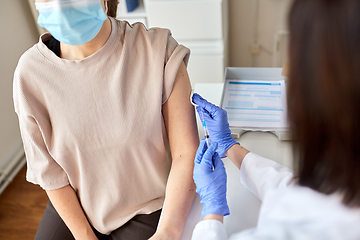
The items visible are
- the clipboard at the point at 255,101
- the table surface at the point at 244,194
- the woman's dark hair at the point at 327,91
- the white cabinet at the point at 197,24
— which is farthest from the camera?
the white cabinet at the point at 197,24

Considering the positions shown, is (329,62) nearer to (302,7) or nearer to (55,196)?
(302,7)

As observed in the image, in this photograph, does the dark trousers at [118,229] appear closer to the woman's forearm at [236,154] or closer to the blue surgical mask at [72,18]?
the woman's forearm at [236,154]

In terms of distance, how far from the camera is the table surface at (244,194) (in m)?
0.85

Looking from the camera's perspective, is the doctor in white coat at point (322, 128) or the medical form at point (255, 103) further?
the medical form at point (255, 103)

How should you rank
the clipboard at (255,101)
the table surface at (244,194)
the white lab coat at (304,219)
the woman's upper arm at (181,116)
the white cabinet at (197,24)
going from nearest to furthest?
the white lab coat at (304,219) → the table surface at (244,194) → the woman's upper arm at (181,116) → the clipboard at (255,101) → the white cabinet at (197,24)

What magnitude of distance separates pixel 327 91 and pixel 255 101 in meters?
0.73

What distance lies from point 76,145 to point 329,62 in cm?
74

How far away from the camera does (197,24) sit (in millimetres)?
2072

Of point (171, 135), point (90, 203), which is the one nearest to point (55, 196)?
point (90, 203)

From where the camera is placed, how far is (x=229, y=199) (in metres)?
0.93

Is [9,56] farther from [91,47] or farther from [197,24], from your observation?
[91,47]

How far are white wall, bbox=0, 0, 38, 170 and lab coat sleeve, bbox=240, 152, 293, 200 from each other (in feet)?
6.02

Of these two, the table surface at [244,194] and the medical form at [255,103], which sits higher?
the medical form at [255,103]

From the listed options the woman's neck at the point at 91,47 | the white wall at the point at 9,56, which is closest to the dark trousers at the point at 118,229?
the woman's neck at the point at 91,47
